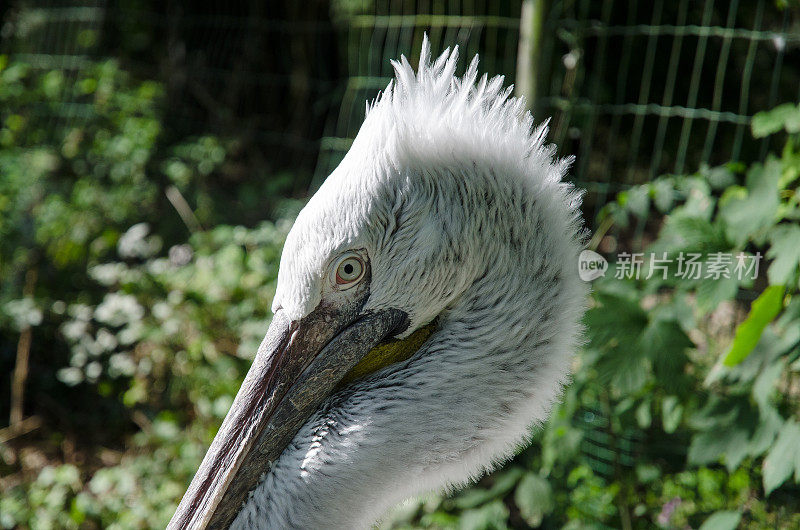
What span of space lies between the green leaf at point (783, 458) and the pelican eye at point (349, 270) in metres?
1.49

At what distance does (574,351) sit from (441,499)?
150 cm

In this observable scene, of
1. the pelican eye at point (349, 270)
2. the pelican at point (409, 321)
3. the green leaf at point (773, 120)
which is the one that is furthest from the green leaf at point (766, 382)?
the pelican eye at point (349, 270)

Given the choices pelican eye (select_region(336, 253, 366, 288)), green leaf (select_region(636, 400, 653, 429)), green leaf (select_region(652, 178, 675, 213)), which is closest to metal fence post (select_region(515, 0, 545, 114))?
green leaf (select_region(652, 178, 675, 213))

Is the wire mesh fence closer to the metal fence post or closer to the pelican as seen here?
the metal fence post

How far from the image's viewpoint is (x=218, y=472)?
186 centimetres

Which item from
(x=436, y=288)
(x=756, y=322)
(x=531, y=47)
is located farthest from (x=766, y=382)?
(x=531, y=47)

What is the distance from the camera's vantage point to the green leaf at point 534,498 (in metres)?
2.89

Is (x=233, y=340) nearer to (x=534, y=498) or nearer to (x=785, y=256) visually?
(x=534, y=498)

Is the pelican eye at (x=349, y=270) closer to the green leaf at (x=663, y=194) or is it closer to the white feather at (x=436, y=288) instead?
the white feather at (x=436, y=288)

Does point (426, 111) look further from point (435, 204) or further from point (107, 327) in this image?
point (107, 327)

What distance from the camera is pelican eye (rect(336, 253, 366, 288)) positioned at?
5.83 ft

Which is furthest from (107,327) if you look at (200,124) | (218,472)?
(218,472)

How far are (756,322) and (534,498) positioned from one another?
1.05 metres

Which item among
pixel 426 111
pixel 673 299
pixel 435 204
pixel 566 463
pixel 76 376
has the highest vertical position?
pixel 426 111
